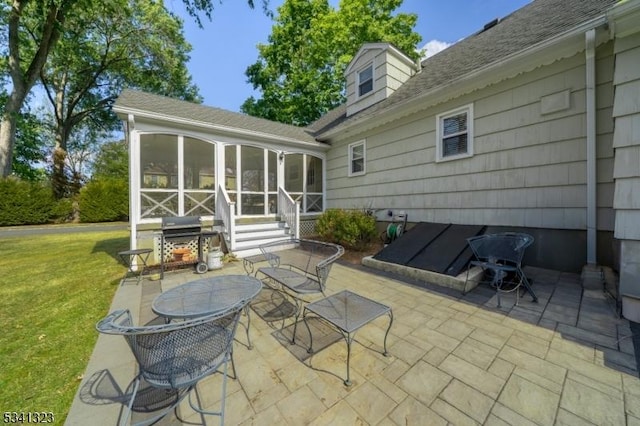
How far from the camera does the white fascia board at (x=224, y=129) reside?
19.0ft

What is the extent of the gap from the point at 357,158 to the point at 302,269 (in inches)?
215

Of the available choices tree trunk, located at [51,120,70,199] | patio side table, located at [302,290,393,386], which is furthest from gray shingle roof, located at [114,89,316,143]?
tree trunk, located at [51,120,70,199]

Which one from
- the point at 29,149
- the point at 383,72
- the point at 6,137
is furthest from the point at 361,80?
the point at 29,149

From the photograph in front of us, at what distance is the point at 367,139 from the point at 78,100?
2313cm

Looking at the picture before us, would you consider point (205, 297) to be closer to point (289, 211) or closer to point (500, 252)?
point (500, 252)

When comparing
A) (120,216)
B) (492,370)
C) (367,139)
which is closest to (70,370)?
(492,370)

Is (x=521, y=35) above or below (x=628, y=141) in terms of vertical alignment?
above

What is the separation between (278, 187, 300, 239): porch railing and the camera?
7.54 m

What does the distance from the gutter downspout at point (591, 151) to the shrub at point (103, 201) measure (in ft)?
72.6

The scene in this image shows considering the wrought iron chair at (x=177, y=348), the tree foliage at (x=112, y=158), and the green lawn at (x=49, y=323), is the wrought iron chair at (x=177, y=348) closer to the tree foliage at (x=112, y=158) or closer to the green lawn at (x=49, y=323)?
the green lawn at (x=49, y=323)

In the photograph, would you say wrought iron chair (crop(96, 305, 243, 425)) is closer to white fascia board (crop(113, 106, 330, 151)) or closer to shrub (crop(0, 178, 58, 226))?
white fascia board (crop(113, 106, 330, 151))

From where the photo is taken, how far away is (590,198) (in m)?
4.01

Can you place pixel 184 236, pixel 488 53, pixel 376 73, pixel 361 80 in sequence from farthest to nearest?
pixel 361 80 → pixel 376 73 → pixel 488 53 → pixel 184 236

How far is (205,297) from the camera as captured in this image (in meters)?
2.63
